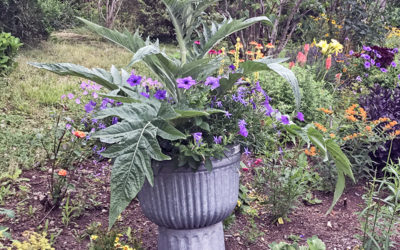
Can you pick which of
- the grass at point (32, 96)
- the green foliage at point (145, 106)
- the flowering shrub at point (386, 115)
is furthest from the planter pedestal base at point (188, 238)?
the grass at point (32, 96)

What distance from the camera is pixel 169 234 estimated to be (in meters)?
2.22

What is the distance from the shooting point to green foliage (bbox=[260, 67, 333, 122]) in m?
4.34

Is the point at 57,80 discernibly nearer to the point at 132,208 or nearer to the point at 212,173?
the point at 132,208

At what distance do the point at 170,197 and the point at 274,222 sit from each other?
3.77ft

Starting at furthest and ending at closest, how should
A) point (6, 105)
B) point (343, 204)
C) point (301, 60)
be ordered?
point (301, 60) → point (6, 105) → point (343, 204)

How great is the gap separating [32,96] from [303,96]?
3.21 m

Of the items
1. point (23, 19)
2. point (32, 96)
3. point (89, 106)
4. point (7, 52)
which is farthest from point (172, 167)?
point (23, 19)

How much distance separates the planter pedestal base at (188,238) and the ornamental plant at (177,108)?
0.40 m

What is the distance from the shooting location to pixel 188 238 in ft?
7.23

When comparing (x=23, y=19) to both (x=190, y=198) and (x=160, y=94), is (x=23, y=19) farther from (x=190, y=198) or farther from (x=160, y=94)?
(x=190, y=198)

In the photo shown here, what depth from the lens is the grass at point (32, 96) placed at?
12.3ft

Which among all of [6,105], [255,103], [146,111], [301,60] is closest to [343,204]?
[255,103]

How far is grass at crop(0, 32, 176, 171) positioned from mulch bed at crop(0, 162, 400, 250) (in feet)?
1.81

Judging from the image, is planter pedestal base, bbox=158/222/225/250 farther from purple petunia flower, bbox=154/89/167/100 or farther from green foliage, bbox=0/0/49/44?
green foliage, bbox=0/0/49/44
